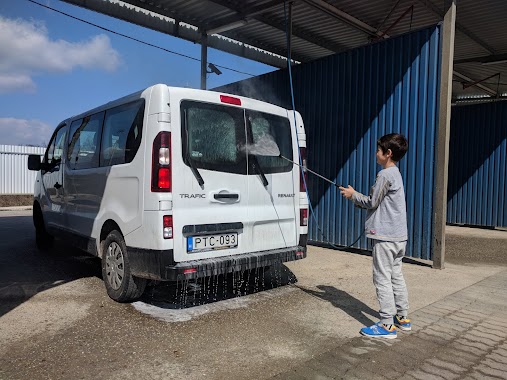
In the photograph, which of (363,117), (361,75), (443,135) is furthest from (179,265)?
(361,75)

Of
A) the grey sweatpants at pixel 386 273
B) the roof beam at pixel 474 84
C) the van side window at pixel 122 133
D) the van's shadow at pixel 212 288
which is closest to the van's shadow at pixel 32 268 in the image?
the van's shadow at pixel 212 288

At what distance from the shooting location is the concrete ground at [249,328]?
2.95m

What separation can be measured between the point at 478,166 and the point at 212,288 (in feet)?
34.1

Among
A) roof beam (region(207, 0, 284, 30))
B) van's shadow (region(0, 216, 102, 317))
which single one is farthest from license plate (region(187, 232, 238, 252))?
roof beam (region(207, 0, 284, 30))

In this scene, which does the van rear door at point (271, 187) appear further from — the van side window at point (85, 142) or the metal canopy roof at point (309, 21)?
the metal canopy roof at point (309, 21)

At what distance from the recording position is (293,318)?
4000mm

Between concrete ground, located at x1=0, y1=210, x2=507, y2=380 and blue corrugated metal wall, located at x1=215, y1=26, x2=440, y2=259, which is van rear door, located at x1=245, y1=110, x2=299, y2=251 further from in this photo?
blue corrugated metal wall, located at x1=215, y1=26, x2=440, y2=259

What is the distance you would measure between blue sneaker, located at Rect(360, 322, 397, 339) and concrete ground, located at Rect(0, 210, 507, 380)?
8 centimetres

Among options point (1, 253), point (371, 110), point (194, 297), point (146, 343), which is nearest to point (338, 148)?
point (371, 110)

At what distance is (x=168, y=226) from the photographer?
366 cm

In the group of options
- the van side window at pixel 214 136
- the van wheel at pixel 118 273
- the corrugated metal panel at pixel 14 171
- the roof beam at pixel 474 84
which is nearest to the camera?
the van side window at pixel 214 136

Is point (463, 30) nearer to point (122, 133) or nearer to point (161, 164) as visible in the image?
point (122, 133)

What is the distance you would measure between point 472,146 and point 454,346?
34.7 ft

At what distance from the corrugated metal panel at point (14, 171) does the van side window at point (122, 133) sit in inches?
696
